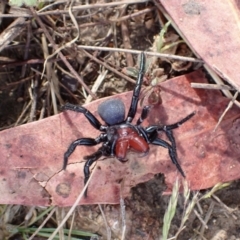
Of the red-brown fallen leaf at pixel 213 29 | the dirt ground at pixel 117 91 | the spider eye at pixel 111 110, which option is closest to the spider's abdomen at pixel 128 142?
the spider eye at pixel 111 110

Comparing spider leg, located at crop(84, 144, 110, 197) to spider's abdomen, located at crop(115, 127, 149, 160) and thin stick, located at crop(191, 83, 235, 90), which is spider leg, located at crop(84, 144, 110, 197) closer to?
spider's abdomen, located at crop(115, 127, 149, 160)

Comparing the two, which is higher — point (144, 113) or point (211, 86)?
point (144, 113)

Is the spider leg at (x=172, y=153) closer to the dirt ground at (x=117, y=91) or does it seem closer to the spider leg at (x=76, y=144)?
the dirt ground at (x=117, y=91)

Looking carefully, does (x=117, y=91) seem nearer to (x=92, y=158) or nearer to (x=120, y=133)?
(x=120, y=133)

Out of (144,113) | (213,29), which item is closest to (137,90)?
(144,113)

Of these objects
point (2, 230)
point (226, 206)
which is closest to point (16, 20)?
point (2, 230)

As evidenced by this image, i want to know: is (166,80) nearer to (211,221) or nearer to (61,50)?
(61,50)
